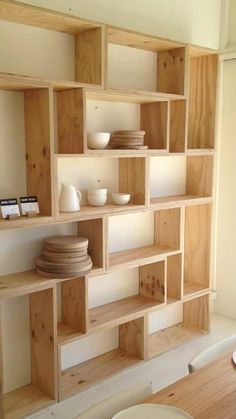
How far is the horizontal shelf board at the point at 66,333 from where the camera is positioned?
2430mm

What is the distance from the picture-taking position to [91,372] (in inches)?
106

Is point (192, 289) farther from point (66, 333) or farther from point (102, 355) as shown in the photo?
point (66, 333)

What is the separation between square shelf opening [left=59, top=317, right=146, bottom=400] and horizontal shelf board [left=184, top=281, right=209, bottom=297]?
49 cm

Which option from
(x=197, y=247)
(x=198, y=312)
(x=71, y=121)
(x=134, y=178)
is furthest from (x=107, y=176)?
(x=198, y=312)

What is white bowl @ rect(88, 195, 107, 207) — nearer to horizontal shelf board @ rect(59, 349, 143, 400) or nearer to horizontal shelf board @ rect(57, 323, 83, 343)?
horizontal shelf board @ rect(57, 323, 83, 343)

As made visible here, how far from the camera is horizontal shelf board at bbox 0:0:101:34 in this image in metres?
2.05

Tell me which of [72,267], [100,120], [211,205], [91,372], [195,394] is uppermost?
[100,120]

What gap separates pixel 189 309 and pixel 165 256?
0.72 m

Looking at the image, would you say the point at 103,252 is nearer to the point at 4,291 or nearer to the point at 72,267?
the point at 72,267

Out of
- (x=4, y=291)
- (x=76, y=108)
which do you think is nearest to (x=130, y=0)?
(x=76, y=108)

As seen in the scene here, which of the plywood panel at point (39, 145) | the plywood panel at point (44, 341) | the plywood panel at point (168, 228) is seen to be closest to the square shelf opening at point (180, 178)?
the plywood panel at point (168, 228)

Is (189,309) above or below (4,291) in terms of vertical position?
below

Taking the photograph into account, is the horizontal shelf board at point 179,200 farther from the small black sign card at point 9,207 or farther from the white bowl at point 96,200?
the small black sign card at point 9,207

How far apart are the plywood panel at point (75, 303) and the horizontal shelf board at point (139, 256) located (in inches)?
8.5
